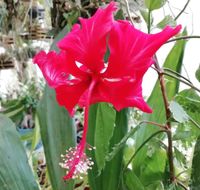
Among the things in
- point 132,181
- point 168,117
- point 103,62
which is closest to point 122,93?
point 103,62

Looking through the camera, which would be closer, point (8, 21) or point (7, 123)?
point (7, 123)

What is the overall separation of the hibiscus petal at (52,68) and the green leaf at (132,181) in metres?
0.22

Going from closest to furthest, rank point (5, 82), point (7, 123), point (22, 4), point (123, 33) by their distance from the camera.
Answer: point (123, 33) → point (7, 123) → point (22, 4) → point (5, 82)

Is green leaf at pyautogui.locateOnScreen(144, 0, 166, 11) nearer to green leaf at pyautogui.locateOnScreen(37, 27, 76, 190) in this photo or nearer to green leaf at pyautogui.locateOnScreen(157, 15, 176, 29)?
green leaf at pyautogui.locateOnScreen(157, 15, 176, 29)

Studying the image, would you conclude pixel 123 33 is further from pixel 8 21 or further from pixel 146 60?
pixel 8 21

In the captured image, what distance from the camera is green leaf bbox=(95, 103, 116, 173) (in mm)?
473

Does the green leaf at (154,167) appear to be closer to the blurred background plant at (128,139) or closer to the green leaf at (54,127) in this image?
the blurred background plant at (128,139)

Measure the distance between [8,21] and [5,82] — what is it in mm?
471

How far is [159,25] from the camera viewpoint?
1.47 ft

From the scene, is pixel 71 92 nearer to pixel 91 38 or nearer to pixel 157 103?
pixel 91 38

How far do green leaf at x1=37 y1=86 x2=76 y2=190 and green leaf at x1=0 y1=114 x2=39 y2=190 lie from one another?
37 millimetres

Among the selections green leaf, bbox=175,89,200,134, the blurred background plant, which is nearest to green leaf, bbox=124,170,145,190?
the blurred background plant

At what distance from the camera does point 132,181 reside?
0.51 m

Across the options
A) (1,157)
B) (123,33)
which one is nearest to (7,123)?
(1,157)
